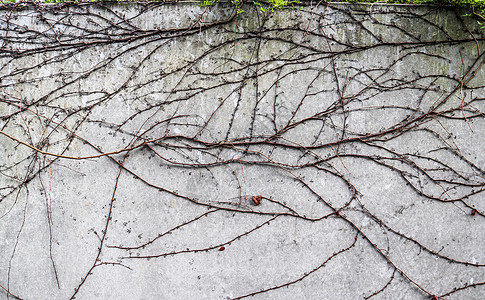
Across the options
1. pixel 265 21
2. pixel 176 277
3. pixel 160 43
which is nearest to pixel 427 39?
pixel 265 21

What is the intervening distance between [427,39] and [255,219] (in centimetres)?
221

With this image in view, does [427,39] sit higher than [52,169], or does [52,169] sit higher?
[427,39]

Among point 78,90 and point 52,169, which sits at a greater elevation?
point 78,90

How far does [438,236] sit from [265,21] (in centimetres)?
241

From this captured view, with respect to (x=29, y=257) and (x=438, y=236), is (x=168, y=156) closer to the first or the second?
(x=29, y=257)

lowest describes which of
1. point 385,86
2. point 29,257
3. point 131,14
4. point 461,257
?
point 461,257

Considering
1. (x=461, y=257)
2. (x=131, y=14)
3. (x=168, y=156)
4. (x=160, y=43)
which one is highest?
(x=131, y=14)

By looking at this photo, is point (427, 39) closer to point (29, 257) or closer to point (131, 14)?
point (131, 14)

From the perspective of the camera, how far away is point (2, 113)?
8.99ft

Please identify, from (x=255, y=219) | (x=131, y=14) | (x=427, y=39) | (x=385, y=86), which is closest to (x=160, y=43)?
(x=131, y=14)

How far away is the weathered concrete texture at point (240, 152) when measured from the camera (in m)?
2.65

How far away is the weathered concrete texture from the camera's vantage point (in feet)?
8.69

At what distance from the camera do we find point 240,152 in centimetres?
271

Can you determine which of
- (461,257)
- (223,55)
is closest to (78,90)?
(223,55)
